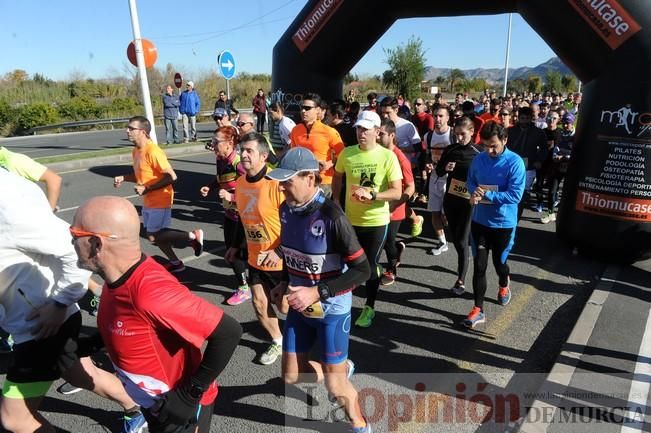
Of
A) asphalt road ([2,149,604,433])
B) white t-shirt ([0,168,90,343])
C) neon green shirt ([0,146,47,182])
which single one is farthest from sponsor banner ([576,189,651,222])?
neon green shirt ([0,146,47,182])

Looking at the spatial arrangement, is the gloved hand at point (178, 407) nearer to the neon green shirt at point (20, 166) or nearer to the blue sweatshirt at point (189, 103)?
the neon green shirt at point (20, 166)

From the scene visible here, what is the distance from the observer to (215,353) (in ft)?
6.07

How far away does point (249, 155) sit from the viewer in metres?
3.42

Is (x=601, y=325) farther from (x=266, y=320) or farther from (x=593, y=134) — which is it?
(x=266, y=320)

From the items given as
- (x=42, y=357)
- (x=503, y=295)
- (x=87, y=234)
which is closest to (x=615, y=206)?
(x=503, y=295)

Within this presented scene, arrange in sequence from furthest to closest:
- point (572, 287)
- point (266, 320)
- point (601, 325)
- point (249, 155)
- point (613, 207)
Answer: point (613, 207) < point (572, 287) < point (601, 325) < point (266, 320) < point (249, 155)

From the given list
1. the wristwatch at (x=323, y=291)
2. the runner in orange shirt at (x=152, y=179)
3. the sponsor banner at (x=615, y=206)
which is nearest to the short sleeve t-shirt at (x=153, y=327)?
the wristwatch at (x=323, y=291)

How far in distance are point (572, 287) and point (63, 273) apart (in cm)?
517

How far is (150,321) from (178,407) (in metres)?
0.38

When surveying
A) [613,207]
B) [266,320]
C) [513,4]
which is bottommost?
[266,320]

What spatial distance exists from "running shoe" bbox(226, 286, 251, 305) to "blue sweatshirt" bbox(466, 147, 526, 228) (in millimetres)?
2581

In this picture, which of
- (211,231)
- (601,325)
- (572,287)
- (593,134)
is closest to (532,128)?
(593,134)

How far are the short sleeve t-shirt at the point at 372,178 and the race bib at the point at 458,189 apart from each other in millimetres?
1129

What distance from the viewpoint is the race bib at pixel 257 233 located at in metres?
3.55
